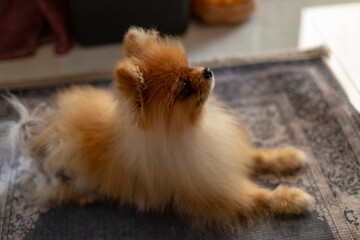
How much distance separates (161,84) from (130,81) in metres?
0.13

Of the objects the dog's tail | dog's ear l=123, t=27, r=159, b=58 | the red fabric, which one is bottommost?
the dog's tail

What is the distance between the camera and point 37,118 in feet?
5.72

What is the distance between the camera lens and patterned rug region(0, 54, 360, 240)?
1.62 meters

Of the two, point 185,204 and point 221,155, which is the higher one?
point 221,155

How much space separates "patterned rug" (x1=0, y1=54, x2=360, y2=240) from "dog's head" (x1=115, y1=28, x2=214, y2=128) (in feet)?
1.79

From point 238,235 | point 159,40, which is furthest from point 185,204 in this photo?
point 159,40

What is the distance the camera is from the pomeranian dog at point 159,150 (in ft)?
4.49

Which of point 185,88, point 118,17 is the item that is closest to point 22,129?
point 185,88

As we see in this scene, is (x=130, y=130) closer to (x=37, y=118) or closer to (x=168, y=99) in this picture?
(x=168, y=99)

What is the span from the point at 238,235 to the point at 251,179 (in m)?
0.31

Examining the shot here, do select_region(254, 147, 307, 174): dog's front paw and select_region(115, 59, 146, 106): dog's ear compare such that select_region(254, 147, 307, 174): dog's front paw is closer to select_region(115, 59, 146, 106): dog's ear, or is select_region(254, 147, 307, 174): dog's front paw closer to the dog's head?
the dog's head

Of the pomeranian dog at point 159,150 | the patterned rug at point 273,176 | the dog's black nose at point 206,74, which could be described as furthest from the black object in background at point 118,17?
the dog's black nose at point 206,74

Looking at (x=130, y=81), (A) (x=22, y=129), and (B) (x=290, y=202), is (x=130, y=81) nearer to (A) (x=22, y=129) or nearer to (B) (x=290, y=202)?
(A) (x=22, y=129)

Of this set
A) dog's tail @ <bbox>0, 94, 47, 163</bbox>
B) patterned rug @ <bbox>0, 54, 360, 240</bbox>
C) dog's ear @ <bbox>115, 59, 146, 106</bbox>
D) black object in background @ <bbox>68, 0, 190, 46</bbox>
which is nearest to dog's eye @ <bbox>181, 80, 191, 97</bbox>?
dog's ear @ <bbox>115, 59, 146, 106</bbox>
